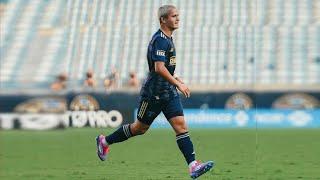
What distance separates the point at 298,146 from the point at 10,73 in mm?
9882

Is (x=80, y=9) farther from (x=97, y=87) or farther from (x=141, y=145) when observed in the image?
(x=141, y=145)

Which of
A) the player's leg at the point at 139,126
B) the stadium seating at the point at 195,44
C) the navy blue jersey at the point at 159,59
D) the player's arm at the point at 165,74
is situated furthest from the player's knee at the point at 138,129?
the stadium seating at the point at 195,44

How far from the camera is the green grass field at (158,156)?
27.5 feet

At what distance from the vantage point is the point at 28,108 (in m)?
18.0

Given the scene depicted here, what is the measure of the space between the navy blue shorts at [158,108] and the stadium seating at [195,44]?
1171cm

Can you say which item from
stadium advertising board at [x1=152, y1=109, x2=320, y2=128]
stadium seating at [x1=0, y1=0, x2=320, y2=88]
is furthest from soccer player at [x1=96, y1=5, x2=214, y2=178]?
stadium seating at [x1=0, y1=0, x2=320, y2=88]

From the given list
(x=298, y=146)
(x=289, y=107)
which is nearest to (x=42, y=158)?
(x=298, y=146)

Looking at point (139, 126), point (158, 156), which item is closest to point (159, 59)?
point (139, 126)

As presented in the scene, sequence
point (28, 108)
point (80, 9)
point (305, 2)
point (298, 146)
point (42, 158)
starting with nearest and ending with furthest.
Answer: point (42, 158)
point (298, 146)
point (28, 108)
point (80, 9)
point (305, 2)

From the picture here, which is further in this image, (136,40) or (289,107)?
(136,40)

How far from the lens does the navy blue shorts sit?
23.3 feet

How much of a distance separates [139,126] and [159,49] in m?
0.84

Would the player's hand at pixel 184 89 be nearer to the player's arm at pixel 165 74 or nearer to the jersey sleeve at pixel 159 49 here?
the player's arm at pixel 165 74

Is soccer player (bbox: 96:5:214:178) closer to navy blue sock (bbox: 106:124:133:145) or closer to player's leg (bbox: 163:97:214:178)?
player's leg (bbox: 163:97:214:178)
